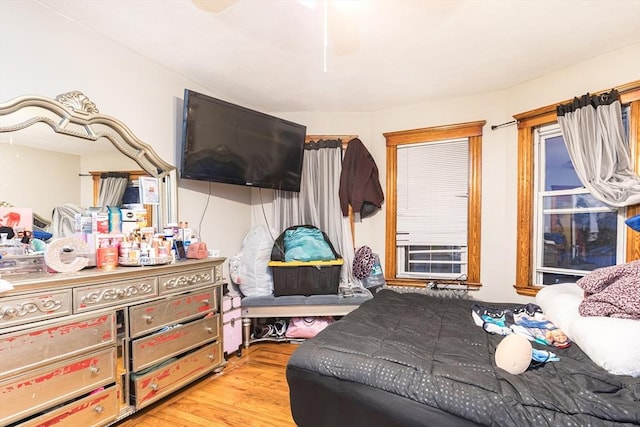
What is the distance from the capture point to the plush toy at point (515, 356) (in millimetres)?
1264

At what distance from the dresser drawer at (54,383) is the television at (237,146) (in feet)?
4.44

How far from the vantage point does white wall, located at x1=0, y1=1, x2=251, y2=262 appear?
172cm

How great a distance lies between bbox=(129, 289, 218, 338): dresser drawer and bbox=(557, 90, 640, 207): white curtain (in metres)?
2.89

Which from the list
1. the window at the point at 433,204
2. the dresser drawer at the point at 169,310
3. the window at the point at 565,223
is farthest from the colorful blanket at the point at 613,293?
the dresser drawer at the point at 169,310

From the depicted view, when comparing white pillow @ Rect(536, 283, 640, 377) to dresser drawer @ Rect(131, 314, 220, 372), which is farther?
dresser drawer @ Rect(131, 314, 220, 372)

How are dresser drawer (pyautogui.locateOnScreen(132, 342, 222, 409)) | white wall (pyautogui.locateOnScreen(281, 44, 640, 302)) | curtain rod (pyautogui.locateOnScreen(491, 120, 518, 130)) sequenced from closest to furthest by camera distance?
dresser drawer (pyautogui.locateOnScreen(132, 342, 222, 409)) → white wall (pyautogui.locateOnScreen(281, 44, 640, 302)) → curtain rod (pyautogui.locateOnScreen(491, 120, 518, 130))

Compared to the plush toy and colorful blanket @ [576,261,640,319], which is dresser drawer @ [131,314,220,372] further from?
colorful blanket @ [576,261,640,319]

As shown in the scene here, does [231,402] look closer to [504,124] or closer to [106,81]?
[106,81]

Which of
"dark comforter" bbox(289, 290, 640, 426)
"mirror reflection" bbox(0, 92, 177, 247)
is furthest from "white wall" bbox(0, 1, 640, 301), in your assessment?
"dark comforter" bbox(289, 290, 640, 426)

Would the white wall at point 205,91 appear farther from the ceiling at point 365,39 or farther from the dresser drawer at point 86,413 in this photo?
the dresser drawer at point 86,413

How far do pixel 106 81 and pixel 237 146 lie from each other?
1001mm

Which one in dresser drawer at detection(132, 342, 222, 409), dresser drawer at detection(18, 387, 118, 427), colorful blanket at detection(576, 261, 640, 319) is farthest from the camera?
dresser drawer at detection(132, 342, 222, 409)

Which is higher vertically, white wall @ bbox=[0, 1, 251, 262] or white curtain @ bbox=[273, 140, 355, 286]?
white wall @ bbox=[0, 1, 251, 262]

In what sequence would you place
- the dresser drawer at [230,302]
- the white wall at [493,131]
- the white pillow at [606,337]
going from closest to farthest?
the white pillow at [606,337] < the white wall at [493,131] < the dresser drawer at [230,302]
